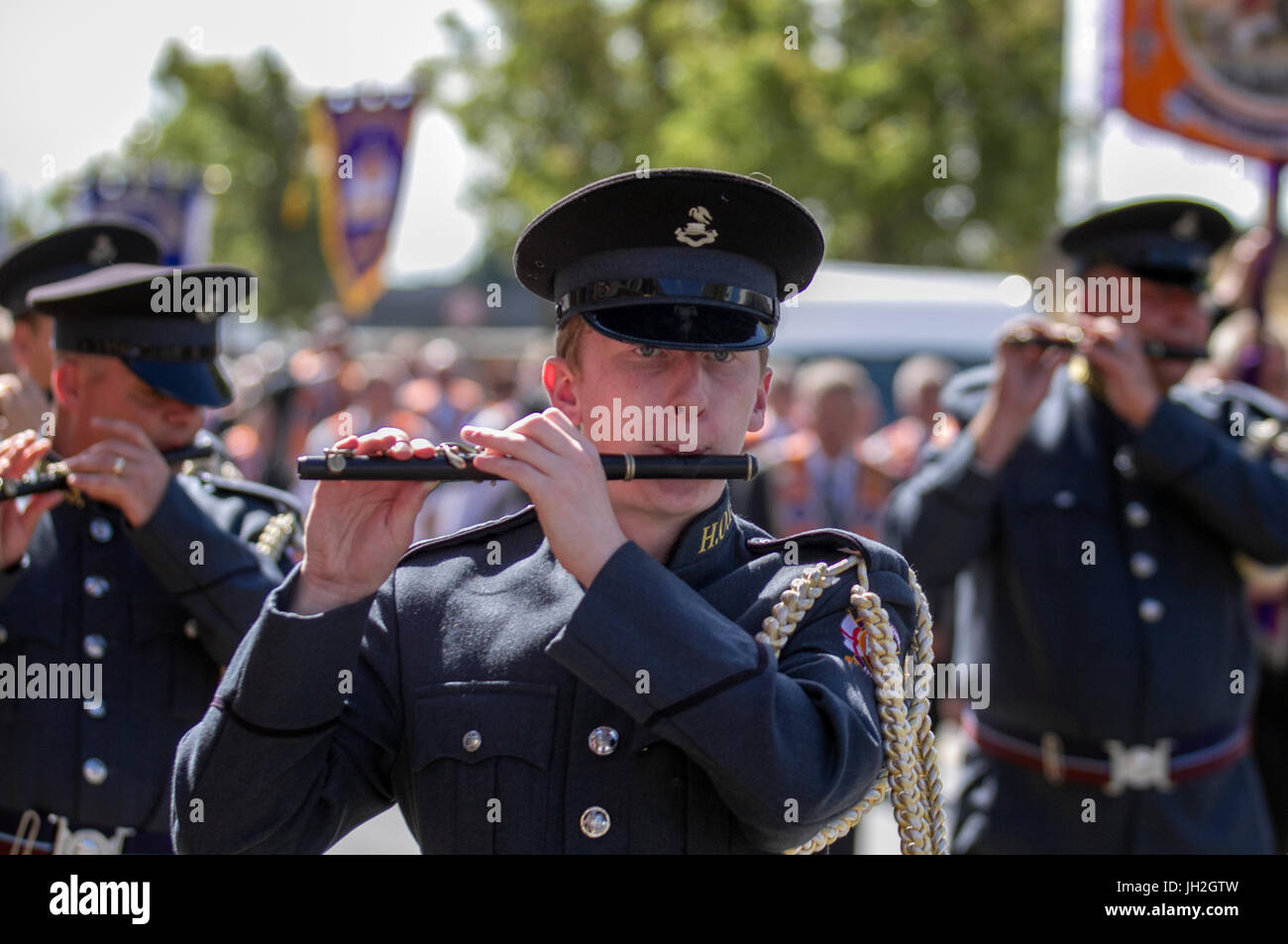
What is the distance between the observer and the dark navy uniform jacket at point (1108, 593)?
3654 millimetres

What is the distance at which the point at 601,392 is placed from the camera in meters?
2.00

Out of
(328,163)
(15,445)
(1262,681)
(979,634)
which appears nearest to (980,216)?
(328,163)

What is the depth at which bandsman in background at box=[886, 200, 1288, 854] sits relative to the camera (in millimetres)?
3658

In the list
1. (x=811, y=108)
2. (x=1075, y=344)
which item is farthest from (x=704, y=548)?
(x=811, y=108)

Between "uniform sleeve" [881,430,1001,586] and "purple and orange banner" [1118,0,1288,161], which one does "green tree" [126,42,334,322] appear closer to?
"purple and orange banner" [1118,0,1288,161]

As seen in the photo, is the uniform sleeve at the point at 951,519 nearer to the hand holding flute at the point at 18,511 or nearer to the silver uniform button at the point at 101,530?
the silver uniform button at the point at 101,530

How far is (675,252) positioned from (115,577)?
5.87ft

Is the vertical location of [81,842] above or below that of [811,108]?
below

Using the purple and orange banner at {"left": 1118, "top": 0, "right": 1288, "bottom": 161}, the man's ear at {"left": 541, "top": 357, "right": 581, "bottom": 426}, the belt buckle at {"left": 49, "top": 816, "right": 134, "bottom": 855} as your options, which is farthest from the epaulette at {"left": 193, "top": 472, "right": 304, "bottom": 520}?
the purple and orange banner at {"left": 1118, "top": 0, "right": 1288, "bottom": 161}

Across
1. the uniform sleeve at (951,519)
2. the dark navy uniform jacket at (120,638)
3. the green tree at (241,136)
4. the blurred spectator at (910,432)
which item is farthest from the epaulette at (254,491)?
the green tree at (241,136)

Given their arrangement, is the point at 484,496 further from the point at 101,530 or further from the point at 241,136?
the point at 241,136

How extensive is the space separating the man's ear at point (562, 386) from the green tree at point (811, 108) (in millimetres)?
14735

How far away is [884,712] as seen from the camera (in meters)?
2.04
